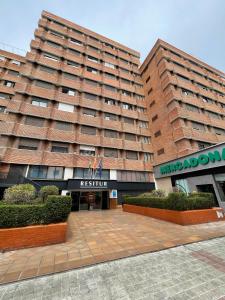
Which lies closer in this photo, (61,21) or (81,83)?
(81,83)

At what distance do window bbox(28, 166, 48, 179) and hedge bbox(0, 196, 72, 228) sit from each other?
11.9 meters

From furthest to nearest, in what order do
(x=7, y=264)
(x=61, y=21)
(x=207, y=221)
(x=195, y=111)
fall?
(x=61, y=21)
(x=195, y=111)
(x=207, y=221)
(x=7, y=264)

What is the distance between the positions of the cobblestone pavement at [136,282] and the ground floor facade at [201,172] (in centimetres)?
1110

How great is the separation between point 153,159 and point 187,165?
7.48 metres

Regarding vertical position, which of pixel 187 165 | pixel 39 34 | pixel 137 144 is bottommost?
pixel 187 165

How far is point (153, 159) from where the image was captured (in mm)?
24516

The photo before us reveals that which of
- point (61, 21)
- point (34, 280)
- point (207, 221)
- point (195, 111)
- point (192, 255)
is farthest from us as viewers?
point (61, 21)

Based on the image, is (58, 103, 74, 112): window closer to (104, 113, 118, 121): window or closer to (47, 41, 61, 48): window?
(104, 113, 118, 121): window

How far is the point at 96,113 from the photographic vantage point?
23344mm

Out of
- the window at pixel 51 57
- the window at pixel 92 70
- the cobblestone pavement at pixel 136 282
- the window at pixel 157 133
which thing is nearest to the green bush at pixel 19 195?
the cobblestone pavement at pixel 136 282

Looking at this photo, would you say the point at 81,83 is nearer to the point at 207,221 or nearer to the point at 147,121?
the point at 147,121

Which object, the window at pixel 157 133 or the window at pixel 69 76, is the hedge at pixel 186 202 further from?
the window at pixel 69 76

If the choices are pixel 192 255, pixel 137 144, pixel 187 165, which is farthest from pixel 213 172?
pixel 192 255

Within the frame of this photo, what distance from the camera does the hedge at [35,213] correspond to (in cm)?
561
